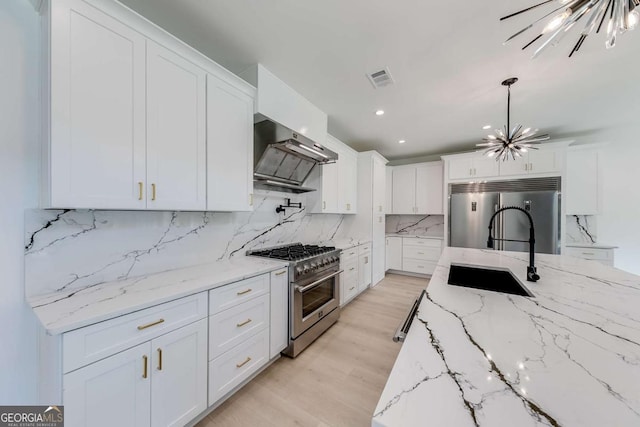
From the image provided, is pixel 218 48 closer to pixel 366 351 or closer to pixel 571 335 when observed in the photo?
pixel 571 335

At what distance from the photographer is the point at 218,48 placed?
1.91 metres

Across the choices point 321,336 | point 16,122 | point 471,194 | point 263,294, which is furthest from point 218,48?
point 471,194

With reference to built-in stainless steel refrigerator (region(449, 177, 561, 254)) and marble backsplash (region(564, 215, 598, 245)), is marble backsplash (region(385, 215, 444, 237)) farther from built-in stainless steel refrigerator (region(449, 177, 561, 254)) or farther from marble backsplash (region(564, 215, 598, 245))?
marble backsplash (region(564, 215, 598, 245))

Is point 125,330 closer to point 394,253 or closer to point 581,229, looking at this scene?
point 394,253

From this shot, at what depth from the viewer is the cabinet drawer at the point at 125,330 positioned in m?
0.98

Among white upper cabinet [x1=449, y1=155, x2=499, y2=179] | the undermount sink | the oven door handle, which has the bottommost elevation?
the oven door handle

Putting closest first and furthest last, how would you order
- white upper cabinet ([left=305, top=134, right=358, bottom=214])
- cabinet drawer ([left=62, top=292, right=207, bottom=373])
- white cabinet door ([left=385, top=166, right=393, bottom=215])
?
cabinet drawer ([left=62, top=292, right=207, bottom=373])
white upper cabinet ([left=305, top=134, right=358, bottom=214])
white cabinet door ([left=385, top=166, right=393, bottom=215])

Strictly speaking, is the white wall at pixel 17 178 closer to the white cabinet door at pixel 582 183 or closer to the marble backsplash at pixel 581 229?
the white cabinet door at pixel 582 183

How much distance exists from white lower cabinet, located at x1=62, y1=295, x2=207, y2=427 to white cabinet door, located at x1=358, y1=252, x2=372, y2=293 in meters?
2.64

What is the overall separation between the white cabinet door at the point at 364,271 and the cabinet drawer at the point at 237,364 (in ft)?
6.89

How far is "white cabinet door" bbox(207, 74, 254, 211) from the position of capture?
5.81 ft

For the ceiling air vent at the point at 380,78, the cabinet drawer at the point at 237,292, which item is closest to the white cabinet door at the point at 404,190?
the ceiling air vent at the point at 380,78

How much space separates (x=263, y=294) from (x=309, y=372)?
802mm

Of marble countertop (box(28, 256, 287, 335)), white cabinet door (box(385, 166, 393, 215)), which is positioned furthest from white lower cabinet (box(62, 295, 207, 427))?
white cabinet door (box(385, 166, 393, 215))
